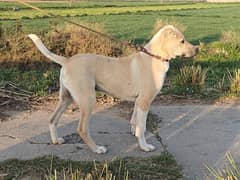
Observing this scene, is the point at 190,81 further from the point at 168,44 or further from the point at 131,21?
the point at 131,21

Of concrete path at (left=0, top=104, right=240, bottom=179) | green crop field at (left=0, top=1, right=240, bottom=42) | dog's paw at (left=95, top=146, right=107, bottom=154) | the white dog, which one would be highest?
the white dog

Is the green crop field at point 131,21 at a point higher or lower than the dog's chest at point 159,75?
lower

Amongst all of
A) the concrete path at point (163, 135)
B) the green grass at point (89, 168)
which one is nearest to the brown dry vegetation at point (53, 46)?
the concrete path at point (163, 135)

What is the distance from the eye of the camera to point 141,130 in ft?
19.4

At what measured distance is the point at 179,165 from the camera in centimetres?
530

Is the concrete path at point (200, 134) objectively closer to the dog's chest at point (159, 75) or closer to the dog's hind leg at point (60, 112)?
the dog's chest at point (159, 75)

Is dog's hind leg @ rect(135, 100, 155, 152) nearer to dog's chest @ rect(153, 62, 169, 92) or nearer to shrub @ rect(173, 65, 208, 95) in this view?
dog's chest @ rect(153, 62, 169, 92)

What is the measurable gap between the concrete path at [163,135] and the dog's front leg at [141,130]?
0.31 ft

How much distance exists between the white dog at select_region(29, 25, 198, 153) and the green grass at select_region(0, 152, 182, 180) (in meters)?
0.59

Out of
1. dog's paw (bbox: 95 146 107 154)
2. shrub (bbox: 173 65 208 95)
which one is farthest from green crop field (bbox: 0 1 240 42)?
dog's paw (bbox: 95 146 107 154)

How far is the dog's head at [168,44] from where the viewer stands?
19.7 ft

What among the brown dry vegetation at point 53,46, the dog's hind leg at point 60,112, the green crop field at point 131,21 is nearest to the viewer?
the dog's hind leg at point 60,112

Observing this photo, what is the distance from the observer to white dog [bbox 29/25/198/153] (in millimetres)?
5715

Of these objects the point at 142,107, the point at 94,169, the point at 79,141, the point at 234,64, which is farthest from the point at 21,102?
the point at 234,64
